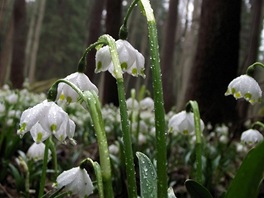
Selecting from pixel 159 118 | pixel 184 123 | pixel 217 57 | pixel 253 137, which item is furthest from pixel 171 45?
pixel 159 118

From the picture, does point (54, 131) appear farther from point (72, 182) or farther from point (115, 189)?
point (115, 189)

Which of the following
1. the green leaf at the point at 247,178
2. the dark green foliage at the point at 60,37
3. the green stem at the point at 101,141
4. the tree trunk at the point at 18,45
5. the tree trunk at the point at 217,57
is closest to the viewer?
the green stem at the point at 101,141

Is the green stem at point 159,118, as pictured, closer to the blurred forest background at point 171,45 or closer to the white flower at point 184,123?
the white flower at point 184,123

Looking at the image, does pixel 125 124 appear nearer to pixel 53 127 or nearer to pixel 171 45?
pixel 53 127

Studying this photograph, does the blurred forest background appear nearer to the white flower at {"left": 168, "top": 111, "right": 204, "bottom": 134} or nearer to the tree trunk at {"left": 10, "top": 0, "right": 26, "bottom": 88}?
the tree trunk at {"left": 10, "top": 0, "right": 26, "bottom": 88}

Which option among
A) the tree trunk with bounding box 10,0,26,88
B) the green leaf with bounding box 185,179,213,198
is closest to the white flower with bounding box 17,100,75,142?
the green leaf with bounding box 185,179,213,198

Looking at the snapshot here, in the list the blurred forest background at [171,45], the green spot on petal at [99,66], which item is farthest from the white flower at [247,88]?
the blurred forest background at [171,45]
